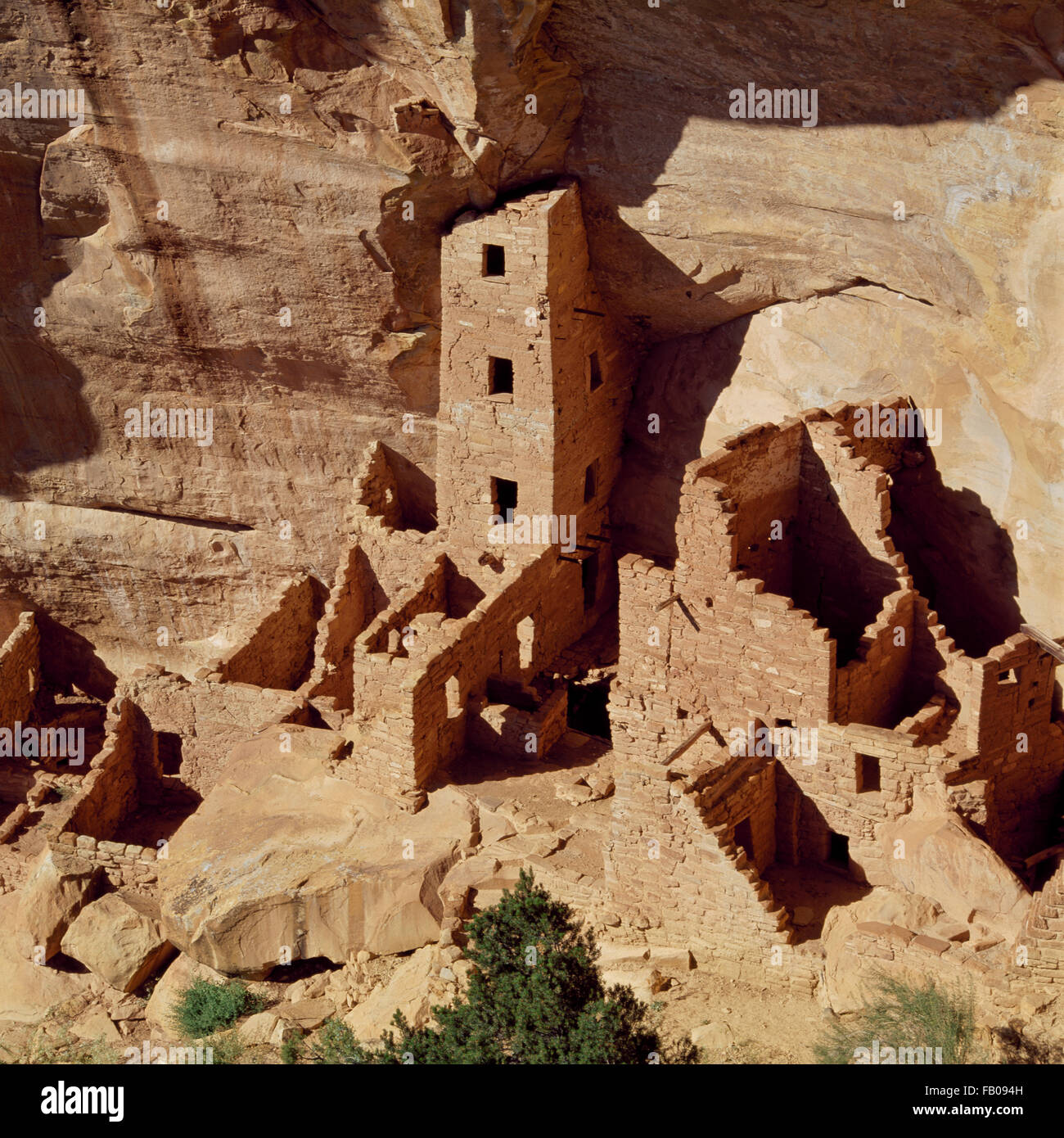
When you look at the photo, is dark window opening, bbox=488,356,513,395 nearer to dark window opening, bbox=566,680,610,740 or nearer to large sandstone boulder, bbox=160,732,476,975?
dark window opening, bbox=566,680,610,740

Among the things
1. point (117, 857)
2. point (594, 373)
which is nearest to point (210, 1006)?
point (117, 857)

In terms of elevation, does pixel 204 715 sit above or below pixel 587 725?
above

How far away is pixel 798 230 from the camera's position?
26.0 metres

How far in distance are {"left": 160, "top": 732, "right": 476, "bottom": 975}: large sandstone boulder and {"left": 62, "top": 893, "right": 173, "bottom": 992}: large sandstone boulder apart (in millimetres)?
805

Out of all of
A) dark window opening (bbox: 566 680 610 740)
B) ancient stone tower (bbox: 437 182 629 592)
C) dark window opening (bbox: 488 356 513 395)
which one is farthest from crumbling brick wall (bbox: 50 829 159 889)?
dark window opening (bbox: 488 356 513 395)

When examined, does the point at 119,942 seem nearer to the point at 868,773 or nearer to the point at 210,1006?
the point at 210,1006

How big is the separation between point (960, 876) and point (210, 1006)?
927cm

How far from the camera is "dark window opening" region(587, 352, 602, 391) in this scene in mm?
29000

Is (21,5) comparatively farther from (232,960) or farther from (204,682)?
(232,960)

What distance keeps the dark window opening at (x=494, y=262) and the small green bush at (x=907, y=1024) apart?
1060 centimetres

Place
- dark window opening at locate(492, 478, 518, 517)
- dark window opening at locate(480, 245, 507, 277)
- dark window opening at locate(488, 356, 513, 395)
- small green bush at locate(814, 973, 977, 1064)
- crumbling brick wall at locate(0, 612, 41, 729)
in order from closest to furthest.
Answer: small green bush at locate(814, 973, 977, 1064) → dark window opening at locate(480, 245, 507, 277) → dark window opening at locate(488, 356, 513, 395) → dark window opening at locate(492, 478, 518, 517) → crumbling brick wall at locate(0, 612, 41, 729)

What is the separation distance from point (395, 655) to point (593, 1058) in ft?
23.7

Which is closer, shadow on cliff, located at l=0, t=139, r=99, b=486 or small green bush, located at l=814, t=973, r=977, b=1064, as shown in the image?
small green bush, located at l=814, t=973, r=977, b=1064

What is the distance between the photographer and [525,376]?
28047 mm
